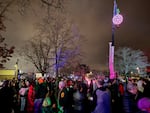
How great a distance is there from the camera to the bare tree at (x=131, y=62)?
92.1 m

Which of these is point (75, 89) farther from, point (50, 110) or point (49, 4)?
point (49, 4)

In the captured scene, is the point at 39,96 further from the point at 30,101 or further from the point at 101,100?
the point at 101,100

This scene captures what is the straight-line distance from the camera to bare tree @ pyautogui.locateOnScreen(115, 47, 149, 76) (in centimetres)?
9206

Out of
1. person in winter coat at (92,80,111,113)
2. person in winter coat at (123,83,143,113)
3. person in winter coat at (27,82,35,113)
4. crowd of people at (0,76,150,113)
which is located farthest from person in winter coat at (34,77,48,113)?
person in winter coat at (92,80,111,113)

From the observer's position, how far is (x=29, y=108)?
15.1 metres

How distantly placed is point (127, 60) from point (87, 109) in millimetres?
81679

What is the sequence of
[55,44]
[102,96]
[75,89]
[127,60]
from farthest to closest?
[127,60] < [55,44] < [75,89] < [102,96]

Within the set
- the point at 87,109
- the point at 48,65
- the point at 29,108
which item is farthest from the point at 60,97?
the point at 48,65

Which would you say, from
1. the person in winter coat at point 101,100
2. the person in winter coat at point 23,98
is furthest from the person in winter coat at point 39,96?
the person in winter coat at point 101,100

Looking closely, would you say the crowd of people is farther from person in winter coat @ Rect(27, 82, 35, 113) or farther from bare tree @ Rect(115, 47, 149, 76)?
bare tree @ Rect(115, 47, 149, 76)

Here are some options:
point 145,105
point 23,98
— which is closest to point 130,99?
point 23,98

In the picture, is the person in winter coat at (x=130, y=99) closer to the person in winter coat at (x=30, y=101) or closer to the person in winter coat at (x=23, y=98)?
the person in winter coat at (x=30, y=101)

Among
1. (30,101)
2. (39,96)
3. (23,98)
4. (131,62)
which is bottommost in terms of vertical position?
(30,101)

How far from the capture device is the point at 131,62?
303 ft
